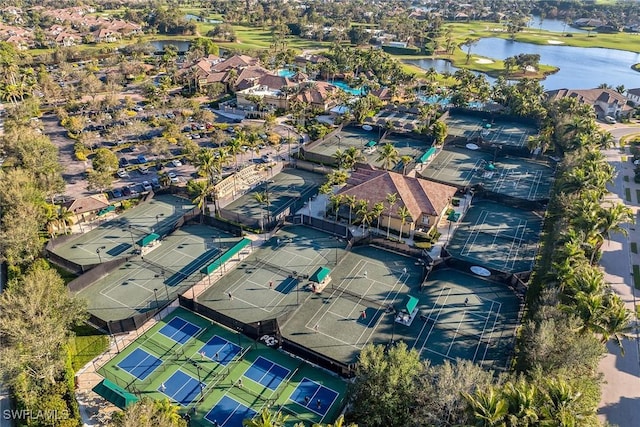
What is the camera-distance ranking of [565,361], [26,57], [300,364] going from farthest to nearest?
[26,57], [300,364], [565,361]

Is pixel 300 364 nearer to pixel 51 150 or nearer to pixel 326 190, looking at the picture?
pixel 326 190

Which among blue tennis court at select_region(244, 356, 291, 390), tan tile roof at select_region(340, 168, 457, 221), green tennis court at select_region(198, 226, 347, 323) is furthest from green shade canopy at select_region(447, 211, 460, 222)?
blue tennis court at select_region(244, 356, 291, 390)

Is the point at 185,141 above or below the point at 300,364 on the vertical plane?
above

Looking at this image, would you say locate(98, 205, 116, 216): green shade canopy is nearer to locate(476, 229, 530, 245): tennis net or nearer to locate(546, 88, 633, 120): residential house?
locate(476, 229, 530, 245): tennis net

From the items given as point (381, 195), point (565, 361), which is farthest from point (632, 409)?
point (381, 195)

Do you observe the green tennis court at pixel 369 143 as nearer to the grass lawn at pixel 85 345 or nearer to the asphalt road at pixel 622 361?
the asphalt road at pixel 622 361

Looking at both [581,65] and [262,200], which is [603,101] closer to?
[581,65]
